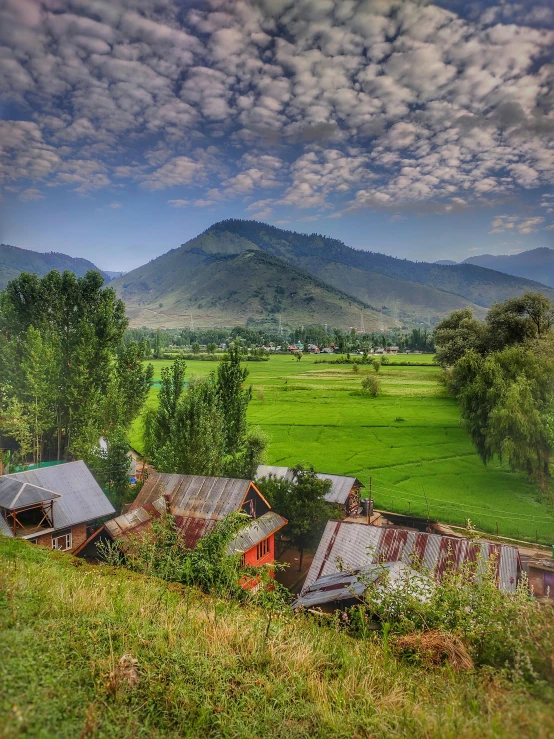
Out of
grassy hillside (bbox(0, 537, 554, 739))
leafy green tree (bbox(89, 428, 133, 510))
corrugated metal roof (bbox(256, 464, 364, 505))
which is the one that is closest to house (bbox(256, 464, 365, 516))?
corrugated metal roof (bbox(256, 464, 364, 505))

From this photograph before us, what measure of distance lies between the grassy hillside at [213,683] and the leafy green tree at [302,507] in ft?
54.0

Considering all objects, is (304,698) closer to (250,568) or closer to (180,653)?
(180,653)

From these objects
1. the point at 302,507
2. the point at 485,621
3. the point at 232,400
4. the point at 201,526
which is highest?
the point at 485,621

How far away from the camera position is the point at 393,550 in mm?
17656

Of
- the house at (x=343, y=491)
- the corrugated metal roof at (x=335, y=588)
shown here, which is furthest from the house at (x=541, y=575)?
the house at (x=343, y=491)

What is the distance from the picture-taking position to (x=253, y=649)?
5945 millimetres

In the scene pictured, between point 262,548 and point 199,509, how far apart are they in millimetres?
3684

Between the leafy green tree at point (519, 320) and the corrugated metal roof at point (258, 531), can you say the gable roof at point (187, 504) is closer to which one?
the corrugated metal roof at point (258, 531)

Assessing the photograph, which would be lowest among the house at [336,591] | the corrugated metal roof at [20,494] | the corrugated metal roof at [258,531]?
the corrugated metal roof at [258,531]

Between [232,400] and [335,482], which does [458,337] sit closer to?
[335,482]

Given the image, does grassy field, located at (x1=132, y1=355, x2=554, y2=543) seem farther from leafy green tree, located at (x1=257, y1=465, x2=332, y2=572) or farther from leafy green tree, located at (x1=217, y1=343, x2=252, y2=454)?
leafy green tree, located at (x1=217, y1=343, x2=252, y2=454)

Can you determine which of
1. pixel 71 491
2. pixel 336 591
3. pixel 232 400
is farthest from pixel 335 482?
pixel 71 491

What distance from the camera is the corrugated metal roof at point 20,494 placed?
1847cm

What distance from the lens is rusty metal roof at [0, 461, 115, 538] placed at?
20.4 metres
